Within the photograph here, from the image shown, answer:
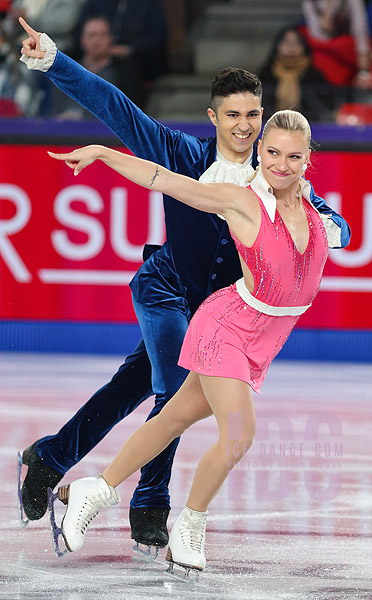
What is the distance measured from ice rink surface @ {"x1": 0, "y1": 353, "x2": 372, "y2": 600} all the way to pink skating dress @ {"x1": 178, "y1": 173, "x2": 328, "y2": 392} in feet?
2.10

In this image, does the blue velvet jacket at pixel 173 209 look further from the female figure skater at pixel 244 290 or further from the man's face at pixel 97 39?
the man's face at pixel 97 39

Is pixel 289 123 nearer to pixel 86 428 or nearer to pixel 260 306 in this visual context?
pixel 260 306

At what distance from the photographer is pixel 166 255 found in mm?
4000

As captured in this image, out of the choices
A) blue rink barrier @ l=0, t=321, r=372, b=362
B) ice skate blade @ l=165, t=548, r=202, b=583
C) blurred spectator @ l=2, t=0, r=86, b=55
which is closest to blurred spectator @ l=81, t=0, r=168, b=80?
blurred spectator @ l=2, t=0, r=86, b=55

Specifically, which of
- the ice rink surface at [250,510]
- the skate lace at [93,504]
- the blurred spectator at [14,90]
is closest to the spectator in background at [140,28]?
the blurred spectator at [14,90]

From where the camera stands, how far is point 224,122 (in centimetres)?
380

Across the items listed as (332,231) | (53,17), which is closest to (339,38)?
(53,17)

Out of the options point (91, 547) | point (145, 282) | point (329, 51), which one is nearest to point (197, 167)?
point (145, 282)

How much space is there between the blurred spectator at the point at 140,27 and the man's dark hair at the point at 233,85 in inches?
213

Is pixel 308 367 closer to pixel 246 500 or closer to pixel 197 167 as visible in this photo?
pixel 246 500

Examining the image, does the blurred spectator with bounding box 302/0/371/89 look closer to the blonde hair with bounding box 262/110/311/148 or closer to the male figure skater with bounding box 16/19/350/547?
the male figure skater with bounding box 16/19/350/547

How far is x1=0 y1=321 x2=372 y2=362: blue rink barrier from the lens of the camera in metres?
8.65

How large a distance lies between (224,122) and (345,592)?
1.58 m

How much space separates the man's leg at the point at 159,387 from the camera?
3.81 meters
